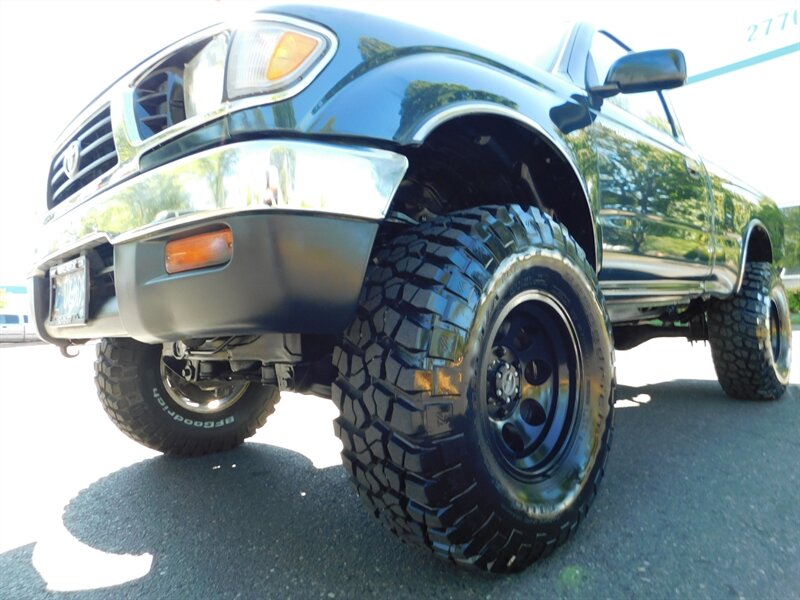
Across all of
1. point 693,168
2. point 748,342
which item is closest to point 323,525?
point 693,168

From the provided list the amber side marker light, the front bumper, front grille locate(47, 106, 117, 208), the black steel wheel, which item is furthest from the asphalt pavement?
front grille locate(47, 106, 117, 208)

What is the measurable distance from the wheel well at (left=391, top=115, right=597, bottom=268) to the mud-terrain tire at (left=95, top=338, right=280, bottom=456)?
3.72 feet

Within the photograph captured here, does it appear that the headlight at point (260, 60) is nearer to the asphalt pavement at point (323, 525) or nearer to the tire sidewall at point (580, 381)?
the tire sidewall at point (580, 381)

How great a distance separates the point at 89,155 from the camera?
71.4 inches

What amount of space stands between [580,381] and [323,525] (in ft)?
3.15

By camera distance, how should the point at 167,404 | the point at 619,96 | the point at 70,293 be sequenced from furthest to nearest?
the point at 619,96
the point at 167,404
the point at 70,293

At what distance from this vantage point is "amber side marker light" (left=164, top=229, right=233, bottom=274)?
1229 millimetres

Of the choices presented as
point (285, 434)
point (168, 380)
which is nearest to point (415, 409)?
point (168, 380)

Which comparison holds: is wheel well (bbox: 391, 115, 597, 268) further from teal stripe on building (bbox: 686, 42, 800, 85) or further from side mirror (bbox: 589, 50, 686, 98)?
teal stripe on building (bbox: 686, 42, 800, 85)

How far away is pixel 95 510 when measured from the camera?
2.11 metres

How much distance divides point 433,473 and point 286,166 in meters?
0.75

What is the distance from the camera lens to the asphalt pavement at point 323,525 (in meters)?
1.50

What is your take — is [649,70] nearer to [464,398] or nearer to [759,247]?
[464,398]

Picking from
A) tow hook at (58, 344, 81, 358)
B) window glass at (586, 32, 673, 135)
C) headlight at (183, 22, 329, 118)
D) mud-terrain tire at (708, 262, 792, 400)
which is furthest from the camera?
mud-terrain tire at (708, 262, 792, 400)
